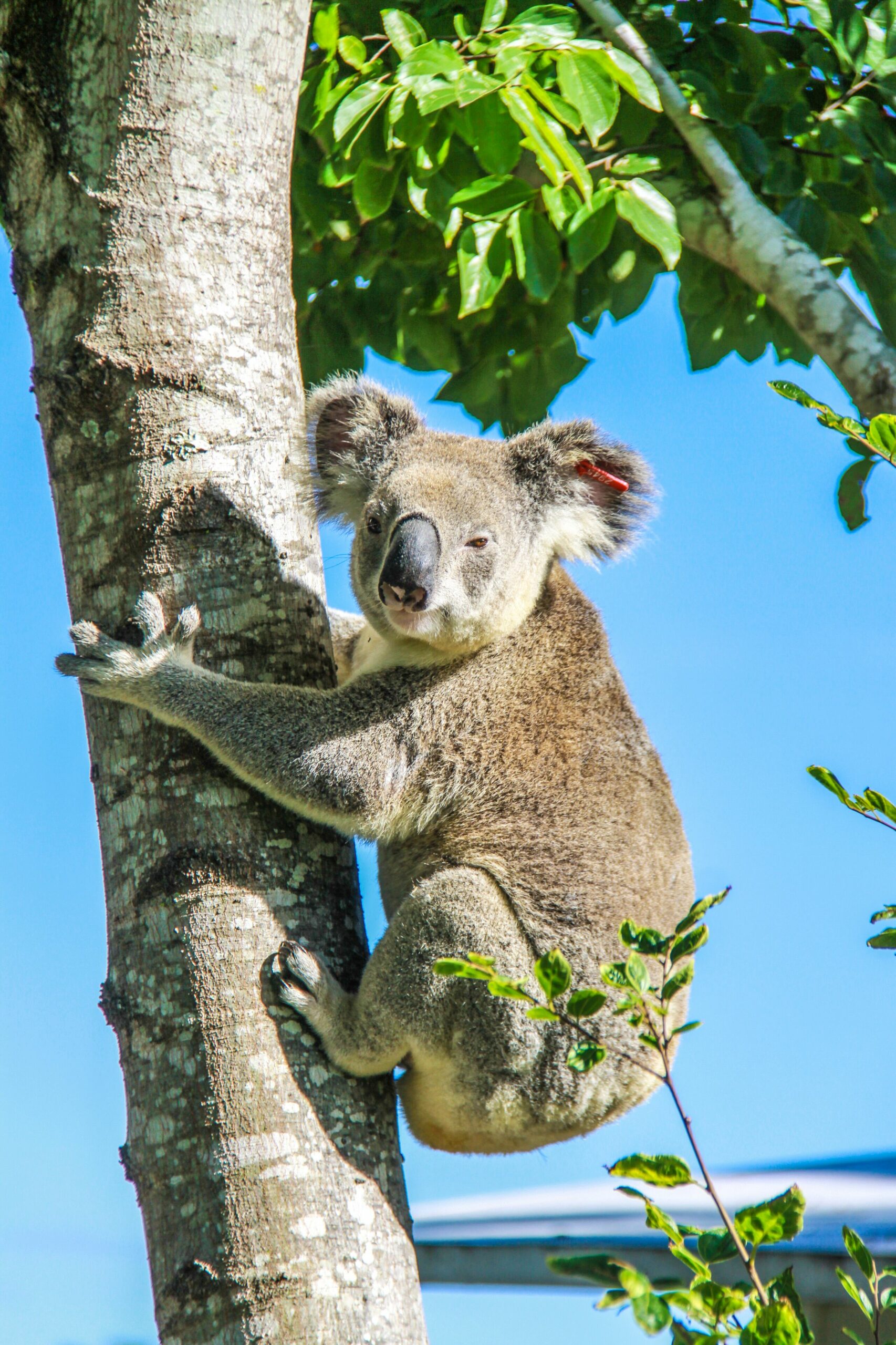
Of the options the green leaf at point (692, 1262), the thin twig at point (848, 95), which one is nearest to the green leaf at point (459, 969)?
the green leaf at point (692, 1262)

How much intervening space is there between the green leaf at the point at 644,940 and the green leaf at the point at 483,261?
1.89 m

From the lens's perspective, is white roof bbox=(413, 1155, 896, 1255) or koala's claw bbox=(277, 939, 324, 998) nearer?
koala's claw bbox=(277, 939, 324, 998)

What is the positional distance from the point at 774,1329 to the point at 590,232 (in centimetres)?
261

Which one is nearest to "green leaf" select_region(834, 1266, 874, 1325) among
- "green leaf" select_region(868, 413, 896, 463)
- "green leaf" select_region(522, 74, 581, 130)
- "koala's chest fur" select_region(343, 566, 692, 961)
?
"green leaf" select_region(868, 413, 896, 463)

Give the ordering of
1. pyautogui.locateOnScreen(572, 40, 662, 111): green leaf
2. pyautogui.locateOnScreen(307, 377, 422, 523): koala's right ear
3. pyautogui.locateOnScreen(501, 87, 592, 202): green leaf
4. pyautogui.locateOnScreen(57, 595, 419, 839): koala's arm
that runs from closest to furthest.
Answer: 1. pyautogui.locateOnScreen(57, 595, 419, 839): koala's arm
2. pyautogui.locateOnScreen(501, 87, 592, 202): green leaf
3. pyautogui.locateOnScreen(572, 40, 662, 111): green leaf
4. pyautogui.locateOnScreen(307, 377, 422, 523): koala's right ear

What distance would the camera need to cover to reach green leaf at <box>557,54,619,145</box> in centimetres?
268

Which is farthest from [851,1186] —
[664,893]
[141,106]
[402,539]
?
[141,106]

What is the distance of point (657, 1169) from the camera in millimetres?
1451

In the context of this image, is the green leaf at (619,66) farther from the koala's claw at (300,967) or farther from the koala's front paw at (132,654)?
the koala's claw at (300,967)

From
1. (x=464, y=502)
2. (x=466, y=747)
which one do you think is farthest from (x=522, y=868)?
(x=464, y=502)

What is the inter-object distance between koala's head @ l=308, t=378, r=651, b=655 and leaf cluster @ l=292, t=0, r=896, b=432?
48 centimetres

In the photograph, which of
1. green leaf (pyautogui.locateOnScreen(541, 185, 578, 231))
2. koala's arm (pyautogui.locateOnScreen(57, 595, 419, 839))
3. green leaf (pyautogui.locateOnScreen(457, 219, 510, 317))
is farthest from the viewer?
green leaf (pyautogui.locateOnScreen(457, 219, 510, 317))

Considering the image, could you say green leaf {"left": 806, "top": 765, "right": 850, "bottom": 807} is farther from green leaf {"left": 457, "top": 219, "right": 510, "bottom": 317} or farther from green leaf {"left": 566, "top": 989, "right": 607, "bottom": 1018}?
green leaf {"left": 457, "top": 219, "right": 510, "bottom": 317}

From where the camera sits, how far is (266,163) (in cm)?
267
